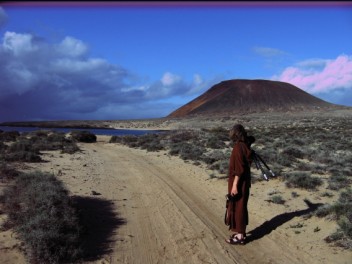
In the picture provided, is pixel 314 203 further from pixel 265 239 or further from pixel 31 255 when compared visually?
pixel 31 255

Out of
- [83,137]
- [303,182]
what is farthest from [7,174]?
[83,137]

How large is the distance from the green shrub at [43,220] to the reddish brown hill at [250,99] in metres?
101

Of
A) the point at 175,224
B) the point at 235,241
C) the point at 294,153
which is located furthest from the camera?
the point at 294,153

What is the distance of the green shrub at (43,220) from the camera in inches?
238

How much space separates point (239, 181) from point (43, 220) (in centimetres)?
337

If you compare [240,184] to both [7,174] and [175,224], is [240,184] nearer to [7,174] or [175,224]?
[175,224]

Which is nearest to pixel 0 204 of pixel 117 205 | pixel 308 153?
pixel 117 205

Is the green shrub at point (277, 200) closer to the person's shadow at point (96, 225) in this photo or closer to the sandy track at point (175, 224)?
the sandy track at point (175, 224)

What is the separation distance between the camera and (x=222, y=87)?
130m

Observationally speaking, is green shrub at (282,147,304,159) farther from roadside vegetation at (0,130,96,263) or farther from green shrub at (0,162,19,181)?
roadside vegetation at (0,130,96,263)

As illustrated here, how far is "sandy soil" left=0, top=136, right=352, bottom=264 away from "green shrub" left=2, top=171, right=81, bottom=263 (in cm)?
32

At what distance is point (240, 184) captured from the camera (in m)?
7.37

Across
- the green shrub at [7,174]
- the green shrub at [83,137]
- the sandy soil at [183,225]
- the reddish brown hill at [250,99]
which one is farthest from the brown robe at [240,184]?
the reddish brown hill at [250,99]

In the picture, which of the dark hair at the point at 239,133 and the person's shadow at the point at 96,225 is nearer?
the person's shadow at the point at 96,225
